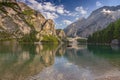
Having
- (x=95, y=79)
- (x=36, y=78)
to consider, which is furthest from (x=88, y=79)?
(x=36, y=78)

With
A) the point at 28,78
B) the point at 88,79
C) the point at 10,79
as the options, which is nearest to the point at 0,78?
the point at 10,79

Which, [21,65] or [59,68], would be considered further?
[21,65]

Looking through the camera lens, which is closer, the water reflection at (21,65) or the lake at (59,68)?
the lake at (59,68)

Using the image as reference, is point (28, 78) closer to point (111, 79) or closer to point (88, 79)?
point (88, 79)

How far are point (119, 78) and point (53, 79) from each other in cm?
1233

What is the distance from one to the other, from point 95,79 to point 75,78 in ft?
12.4

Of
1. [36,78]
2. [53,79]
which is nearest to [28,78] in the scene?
[36,78]

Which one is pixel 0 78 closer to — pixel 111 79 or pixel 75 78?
pixel 75 78

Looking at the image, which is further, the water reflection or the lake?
the water reflection

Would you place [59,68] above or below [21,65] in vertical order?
below

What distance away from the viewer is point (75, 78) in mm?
39219

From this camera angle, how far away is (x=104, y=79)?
126 feet

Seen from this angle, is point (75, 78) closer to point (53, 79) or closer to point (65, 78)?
point (65, 78)

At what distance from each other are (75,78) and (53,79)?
429 cm
